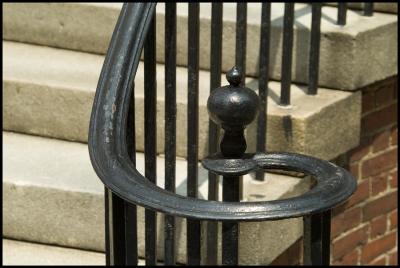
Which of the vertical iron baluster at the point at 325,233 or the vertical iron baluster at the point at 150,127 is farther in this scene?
the vertical iron baluster at the point at 150,127

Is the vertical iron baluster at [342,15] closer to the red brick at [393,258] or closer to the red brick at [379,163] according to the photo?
the red brick at [379,163]

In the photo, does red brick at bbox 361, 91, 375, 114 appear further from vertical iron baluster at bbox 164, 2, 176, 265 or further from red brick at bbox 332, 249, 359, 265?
vertical iron baluster at bbox 164, 2, 176, 265

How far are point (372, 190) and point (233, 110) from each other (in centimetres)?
238

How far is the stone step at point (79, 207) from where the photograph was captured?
303cm

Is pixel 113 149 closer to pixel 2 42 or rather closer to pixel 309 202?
pixel 309 202

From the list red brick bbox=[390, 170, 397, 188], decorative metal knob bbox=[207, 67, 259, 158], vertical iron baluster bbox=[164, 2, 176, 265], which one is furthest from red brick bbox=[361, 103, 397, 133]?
decorative metal knob bbox=[207, 67, 259, 158]

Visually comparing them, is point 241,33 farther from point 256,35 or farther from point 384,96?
point 384,96

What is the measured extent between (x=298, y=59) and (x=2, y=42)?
122 cm

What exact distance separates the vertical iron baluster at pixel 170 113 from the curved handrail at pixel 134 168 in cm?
20

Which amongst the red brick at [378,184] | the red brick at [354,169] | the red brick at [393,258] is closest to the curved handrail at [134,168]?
the red brick at [354,169]

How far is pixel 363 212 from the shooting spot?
3.98m

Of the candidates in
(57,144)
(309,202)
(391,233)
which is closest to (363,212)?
(391,233)

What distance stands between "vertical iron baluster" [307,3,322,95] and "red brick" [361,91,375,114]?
40cm

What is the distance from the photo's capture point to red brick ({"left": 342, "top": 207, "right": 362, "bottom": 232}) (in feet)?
12.7
